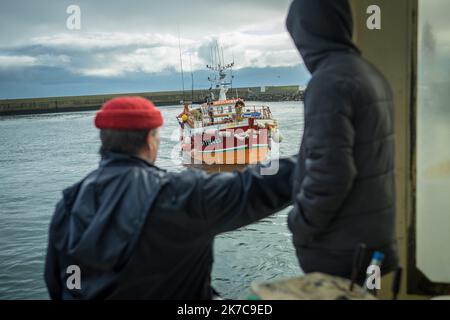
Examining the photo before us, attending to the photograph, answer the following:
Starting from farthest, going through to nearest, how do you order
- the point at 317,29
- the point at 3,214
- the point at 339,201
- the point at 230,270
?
the point at 3,214, the point at 230,270, the point at 317,29, the point at 339,201

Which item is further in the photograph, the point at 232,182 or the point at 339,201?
the point at 232,182

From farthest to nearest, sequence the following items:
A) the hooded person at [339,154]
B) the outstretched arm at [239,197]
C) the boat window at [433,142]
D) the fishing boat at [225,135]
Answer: the fishing boat at [225,135], the boat window at [433,142], the outstretched arm at [239,197], the hooded person at [339,154]

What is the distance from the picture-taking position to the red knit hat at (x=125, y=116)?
1.42m

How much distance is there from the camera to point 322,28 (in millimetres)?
1416

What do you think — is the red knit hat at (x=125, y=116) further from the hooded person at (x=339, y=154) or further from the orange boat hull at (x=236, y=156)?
the orange boat hull at (x=236, y=156)

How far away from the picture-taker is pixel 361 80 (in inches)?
52.3

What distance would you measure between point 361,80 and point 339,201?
0.37m

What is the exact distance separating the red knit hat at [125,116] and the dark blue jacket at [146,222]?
0.33ft

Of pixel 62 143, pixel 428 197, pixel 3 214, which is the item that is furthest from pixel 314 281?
pixel 62 143

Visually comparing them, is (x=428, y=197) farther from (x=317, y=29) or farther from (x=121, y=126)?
(x=121, y=126)

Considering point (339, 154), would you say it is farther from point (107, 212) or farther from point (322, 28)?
point (107, 212)

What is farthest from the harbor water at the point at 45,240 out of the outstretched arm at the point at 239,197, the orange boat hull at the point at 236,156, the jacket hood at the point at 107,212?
the jacket hood at the point at 107,212

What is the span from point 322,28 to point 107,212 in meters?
A: 0.89

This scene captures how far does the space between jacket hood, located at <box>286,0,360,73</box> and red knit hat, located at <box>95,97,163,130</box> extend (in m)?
0.56
